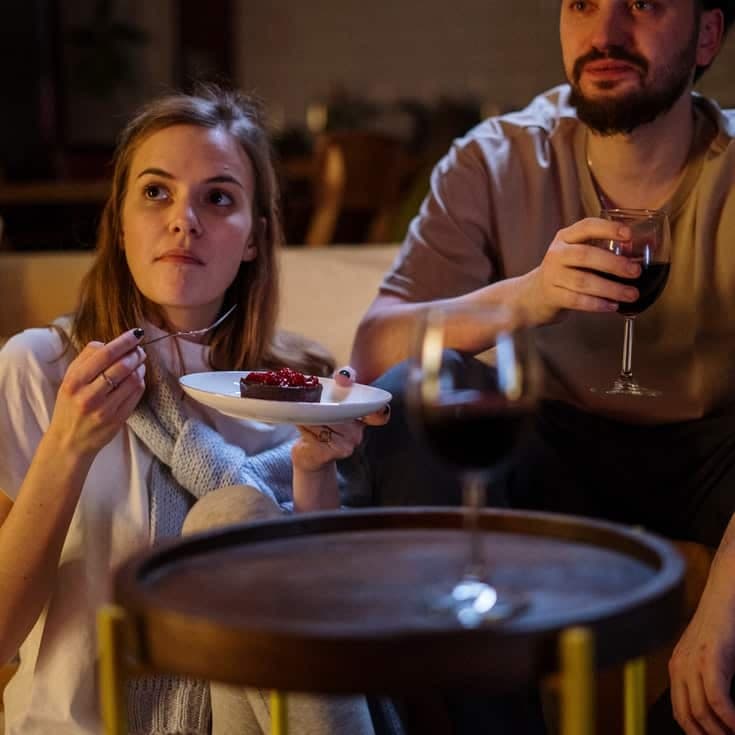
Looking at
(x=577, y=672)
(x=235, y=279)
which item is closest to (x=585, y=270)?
(x=235, y=279)

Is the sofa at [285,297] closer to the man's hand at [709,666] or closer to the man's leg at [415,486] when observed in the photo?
the man's leg at [415,486]

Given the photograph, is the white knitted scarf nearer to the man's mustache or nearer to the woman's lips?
the woman's lips

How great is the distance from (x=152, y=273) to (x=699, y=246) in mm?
813

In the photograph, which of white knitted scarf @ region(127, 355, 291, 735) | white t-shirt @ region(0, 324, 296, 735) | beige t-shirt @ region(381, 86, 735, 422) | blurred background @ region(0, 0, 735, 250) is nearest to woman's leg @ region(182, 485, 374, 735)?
white knitted scarf @ region(127, 355, 291, 735)

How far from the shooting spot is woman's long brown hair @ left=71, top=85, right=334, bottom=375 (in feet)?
6.09

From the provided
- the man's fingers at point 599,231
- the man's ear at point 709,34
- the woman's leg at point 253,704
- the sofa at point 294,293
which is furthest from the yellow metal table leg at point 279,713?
the man's ear at point 709,34

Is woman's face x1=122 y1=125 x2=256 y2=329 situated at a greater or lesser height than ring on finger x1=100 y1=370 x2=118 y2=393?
greater

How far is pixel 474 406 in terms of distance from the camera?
1006mm

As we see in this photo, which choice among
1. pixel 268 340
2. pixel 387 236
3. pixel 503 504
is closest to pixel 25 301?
pixel 268 340

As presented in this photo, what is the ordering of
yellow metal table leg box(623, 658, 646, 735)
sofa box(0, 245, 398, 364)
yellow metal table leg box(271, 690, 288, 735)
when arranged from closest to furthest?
yellow metal table leg box(623, 658, 646, 735) → yellow metal table leg box(271, 690, 288, 735) → sofa box(0, 245, 398, 364)

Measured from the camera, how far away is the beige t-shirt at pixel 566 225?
Answer: 2.01 meters

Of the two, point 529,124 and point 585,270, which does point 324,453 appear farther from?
point 529,124

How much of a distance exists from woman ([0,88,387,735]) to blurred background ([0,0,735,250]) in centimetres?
577

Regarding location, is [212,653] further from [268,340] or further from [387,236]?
[387,236]
